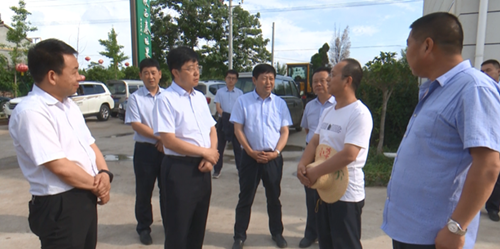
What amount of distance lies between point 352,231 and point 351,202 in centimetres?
19

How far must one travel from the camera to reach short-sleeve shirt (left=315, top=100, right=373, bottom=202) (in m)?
2.15

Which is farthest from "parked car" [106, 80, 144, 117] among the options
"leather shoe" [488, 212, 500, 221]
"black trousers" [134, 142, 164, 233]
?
"leather shoe" [488, 212, 500, 221]

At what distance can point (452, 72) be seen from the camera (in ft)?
4.82

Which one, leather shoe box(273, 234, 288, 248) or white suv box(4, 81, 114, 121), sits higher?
white suv box(4, 81, 114, 121)

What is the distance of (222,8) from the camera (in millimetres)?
26266

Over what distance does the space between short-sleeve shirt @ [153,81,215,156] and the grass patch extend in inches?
135

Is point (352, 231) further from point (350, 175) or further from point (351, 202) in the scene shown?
point (350, 175)

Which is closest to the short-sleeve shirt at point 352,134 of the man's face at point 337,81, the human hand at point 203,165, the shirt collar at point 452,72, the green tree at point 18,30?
the man's face at point 337,81

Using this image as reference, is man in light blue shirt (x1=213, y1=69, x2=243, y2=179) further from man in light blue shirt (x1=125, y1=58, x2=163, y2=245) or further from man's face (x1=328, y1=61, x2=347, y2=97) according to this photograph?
man's face (x1=328, y1=61, x2=347, y2=97)

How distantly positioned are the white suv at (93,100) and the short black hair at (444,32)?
14.4 m

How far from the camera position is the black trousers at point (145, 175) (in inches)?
138

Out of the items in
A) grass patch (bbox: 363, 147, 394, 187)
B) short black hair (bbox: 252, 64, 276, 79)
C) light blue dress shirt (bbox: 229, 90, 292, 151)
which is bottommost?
grass patch (bbox: 363, 147, 394, 187)

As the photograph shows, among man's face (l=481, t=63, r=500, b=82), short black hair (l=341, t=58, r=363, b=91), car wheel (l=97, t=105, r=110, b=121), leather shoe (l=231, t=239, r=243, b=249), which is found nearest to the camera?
short black hair (l=341, t=58, r=363, b=91)

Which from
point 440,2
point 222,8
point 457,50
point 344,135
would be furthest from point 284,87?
point 222,8
